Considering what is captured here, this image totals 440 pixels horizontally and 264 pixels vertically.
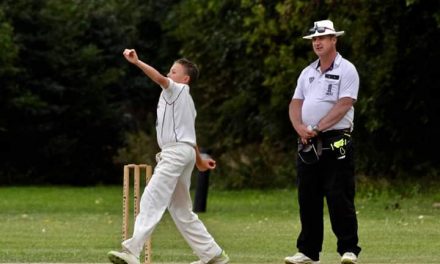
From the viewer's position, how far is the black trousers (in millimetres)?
11984

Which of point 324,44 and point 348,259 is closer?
point 348,259

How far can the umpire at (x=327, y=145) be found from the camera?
1198 centimetres

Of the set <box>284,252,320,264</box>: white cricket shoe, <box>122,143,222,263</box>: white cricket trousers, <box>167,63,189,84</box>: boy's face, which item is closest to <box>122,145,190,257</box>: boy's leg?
<box>122,143,222,263</box>: white cricket trousers

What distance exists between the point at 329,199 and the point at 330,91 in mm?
917

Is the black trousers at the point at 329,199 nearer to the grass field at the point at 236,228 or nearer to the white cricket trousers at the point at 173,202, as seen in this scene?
the white cricket trousers at the point at 173,202

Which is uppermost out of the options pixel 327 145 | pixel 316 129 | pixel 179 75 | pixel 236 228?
pixel 179 75

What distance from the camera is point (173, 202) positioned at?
1201cm

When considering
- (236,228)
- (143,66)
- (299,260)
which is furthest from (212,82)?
(143,66)

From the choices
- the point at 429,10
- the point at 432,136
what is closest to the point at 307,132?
the point at 429,10

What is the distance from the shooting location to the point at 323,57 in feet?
39.8

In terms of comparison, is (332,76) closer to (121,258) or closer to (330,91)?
(330,91)

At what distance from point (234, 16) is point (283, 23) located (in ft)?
24.2

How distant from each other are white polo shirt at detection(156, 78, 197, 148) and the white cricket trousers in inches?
2.9

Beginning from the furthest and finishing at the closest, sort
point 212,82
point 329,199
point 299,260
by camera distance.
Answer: point 212,82
point 299,260
point 329,199
